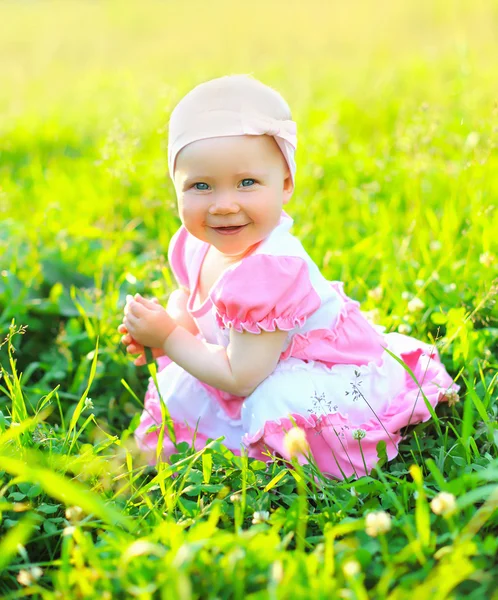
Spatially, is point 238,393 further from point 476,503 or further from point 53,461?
point 476,503

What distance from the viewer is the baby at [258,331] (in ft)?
6.48

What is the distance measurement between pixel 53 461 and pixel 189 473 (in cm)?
35

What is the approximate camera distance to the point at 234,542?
4.86 ft

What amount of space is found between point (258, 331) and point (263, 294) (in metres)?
0.10

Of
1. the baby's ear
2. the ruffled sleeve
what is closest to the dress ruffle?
the ruffled sleeve

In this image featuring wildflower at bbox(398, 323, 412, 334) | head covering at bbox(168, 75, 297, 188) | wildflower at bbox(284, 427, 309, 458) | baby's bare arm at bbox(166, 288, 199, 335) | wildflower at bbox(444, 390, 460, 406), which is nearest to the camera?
wildflower at bbox(284, 427, 309, 458)

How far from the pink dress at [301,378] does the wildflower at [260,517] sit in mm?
319

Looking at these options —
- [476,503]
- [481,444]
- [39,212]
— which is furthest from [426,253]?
[39,212]

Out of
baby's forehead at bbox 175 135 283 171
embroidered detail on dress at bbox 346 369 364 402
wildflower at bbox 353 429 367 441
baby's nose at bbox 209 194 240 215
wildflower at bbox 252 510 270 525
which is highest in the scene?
baby's forehead at bbox 175 135 283 171

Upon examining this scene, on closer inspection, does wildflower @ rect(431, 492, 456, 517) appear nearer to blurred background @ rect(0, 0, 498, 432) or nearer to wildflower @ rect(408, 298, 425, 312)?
blurred background @ rect(0, 0, 498, 432)

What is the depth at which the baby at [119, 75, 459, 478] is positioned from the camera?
198 cm

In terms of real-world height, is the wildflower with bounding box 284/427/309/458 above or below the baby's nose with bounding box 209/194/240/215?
below

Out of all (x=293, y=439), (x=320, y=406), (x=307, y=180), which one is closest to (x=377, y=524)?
(x=293, y=439)

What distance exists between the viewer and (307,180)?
12.8ft
